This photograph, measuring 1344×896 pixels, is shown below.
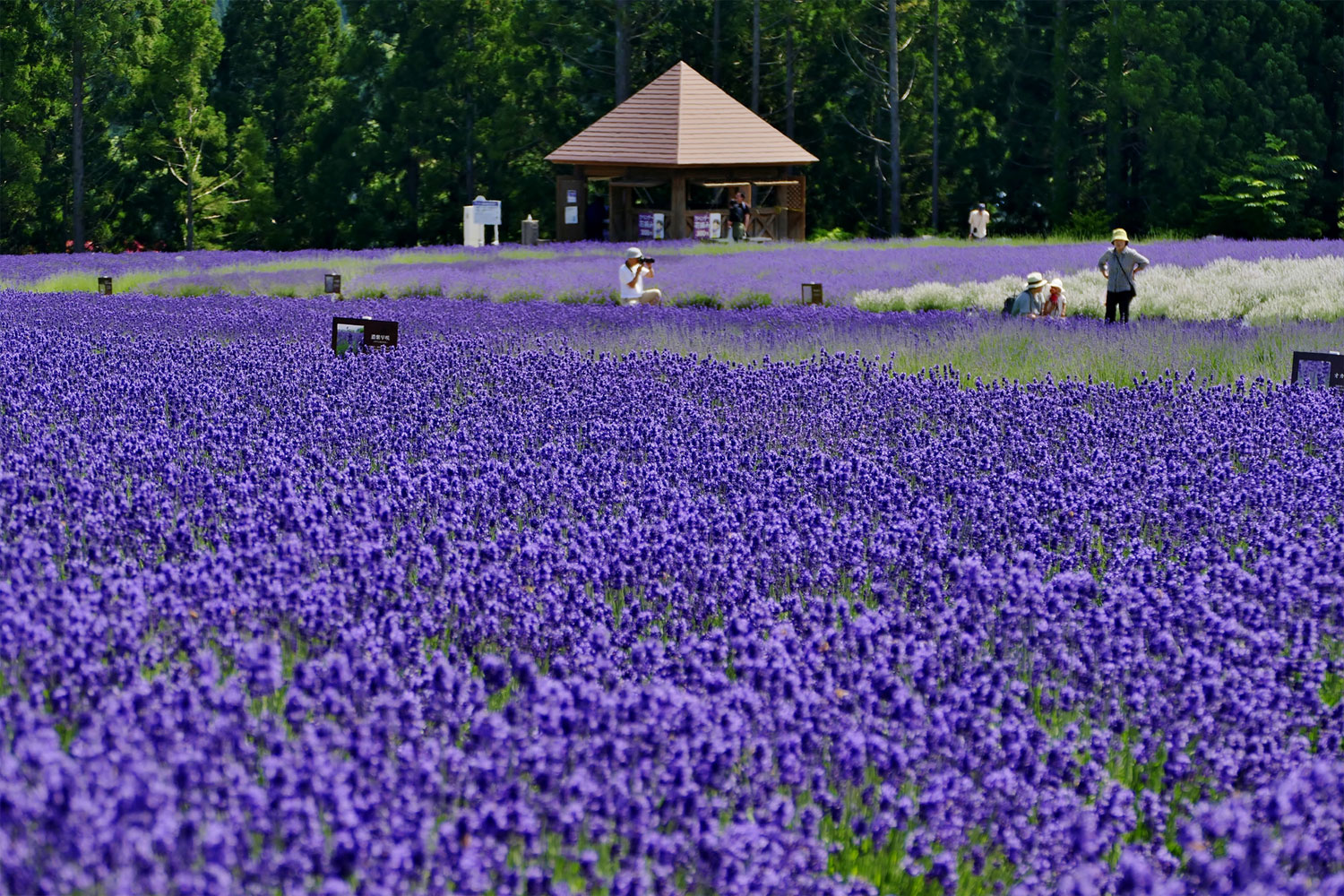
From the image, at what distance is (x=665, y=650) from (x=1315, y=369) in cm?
650

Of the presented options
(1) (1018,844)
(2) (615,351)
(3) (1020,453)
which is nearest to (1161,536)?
(3) (1020,453)

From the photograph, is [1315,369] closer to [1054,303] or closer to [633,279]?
[1054,303]

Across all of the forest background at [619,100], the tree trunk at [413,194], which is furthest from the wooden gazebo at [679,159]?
the tree trunk at [413,194]

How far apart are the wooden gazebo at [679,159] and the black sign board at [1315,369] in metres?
22.8

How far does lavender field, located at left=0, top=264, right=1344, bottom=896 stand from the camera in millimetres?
2512

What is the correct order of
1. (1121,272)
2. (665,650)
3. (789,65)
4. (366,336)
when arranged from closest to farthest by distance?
(665,650) < (366,336) < (1121,272) < (789,65)

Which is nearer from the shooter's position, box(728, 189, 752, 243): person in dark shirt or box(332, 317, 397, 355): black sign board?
box(332, 317, 397, 355): black sign board

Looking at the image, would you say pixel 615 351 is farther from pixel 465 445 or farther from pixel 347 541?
pixel 347 541

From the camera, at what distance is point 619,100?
3688 centimetres

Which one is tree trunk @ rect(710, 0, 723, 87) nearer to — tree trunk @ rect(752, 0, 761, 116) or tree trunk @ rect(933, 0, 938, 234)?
tree trunk @ rect(752, 0, 761, 116)

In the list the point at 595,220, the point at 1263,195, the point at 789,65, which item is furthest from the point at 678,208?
the point at 1263,195

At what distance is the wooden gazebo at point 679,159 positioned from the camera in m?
32.0

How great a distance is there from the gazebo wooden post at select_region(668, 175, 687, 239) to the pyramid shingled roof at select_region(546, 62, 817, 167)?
31.3 inches

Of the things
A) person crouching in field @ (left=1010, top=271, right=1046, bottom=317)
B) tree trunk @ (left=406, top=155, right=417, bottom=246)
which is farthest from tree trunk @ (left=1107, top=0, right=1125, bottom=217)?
person crouching in field @ (left=1010, top=271, right=1046, bottom=317)
